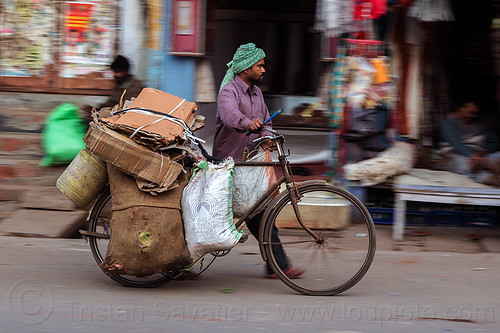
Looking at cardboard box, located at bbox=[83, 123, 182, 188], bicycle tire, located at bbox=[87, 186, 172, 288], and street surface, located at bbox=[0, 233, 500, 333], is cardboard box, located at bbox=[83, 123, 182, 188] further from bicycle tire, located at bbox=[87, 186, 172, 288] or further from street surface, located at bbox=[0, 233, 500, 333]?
street surface, located at bbox=[0, 233, 500, 333]

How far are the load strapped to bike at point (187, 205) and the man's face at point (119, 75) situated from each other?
2.81 m

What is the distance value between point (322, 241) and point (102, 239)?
157 centimetres

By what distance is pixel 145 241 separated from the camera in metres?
4.46

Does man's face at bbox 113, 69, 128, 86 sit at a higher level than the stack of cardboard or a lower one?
higher

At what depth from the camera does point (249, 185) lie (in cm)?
477

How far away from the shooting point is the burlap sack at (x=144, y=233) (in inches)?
176

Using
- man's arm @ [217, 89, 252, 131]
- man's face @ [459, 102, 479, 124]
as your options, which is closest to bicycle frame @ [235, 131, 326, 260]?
man's arm @ [217, 89, 252, 131]

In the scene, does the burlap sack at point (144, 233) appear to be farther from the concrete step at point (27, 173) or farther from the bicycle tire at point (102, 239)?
the concrete step at point (27, 173)

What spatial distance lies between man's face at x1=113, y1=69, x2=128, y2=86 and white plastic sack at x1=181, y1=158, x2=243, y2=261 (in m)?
3.23

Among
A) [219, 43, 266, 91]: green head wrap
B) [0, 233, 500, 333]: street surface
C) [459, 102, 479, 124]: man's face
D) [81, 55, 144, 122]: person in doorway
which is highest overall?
[219, 43, 266, 91]: green head wrap

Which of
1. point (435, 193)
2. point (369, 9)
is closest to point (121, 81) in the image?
point (369, 9)

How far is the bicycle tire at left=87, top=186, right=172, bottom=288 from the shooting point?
4838mm

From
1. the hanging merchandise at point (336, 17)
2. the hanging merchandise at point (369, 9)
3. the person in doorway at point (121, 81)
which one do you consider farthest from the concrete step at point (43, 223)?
the hanging merchandise at point (369, 9)

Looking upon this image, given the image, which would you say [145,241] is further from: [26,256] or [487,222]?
[487,222]
